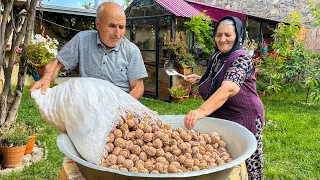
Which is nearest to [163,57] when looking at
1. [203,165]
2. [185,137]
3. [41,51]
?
[41,51]

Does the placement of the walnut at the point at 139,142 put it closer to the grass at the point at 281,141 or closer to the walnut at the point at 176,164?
the walnut at the point at 176,164

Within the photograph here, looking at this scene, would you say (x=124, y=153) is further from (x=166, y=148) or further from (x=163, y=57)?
(x=163, y=57)

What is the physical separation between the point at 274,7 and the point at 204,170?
11.2m

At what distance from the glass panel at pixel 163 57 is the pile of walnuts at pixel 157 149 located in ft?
19.2

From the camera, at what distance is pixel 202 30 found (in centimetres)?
710

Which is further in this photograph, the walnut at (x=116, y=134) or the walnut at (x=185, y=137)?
the walnut at (x=185, y=137)

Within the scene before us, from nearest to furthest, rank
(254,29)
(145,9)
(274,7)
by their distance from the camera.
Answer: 1. (145,9)
2. (254,29)
3. (274,7)

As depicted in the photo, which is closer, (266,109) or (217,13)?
(266,109)

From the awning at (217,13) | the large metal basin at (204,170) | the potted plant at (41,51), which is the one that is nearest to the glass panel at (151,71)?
the awning at (217,13)

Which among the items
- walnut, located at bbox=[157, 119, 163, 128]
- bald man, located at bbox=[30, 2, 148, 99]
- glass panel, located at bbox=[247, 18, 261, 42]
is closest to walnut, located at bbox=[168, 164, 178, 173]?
walnut, located at bbox=[157, 119, 163, 128]

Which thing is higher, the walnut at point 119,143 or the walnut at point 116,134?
the walnut at point 116,134

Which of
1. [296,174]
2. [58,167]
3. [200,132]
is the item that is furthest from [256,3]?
[200,132]

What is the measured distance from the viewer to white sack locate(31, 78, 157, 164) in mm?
1232

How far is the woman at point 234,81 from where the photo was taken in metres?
1.75
